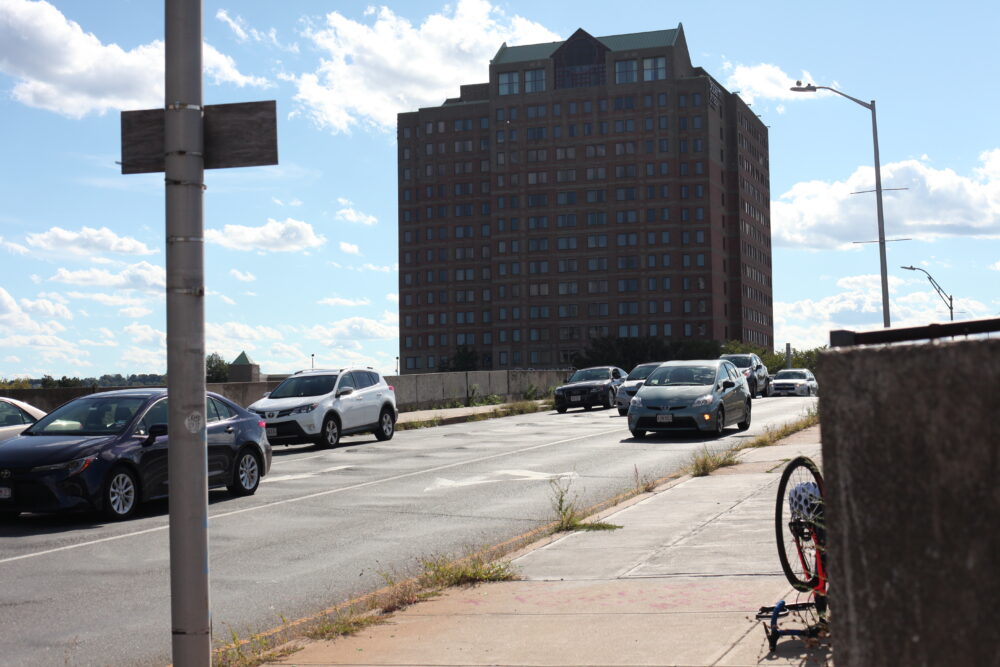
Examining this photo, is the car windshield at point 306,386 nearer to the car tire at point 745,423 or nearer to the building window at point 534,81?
the car tire at point 745,423

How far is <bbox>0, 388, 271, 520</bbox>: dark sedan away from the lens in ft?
40.3

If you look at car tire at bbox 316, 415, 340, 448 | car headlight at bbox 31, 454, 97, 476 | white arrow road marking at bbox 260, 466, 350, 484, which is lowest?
white arrow road marking at bbox 260, 466, 350, 484

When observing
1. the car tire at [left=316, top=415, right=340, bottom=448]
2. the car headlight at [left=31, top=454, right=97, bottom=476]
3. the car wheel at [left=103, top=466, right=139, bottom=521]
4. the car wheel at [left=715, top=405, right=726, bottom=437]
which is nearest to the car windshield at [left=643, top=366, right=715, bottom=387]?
the car wheel at [left=715, top=405, right=726, bottom=437]

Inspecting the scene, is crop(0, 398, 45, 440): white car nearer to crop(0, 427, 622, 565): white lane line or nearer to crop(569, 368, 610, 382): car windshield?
crop(0, 427, 622, 565): white lane line

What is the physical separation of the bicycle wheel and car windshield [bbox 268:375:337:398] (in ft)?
61.3

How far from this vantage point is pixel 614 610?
22.2 feet

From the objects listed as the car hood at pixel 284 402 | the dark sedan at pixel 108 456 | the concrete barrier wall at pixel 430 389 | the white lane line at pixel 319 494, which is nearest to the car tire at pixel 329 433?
the car hood at pixel 284 402

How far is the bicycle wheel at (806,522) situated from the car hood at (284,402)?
1787 centimetres

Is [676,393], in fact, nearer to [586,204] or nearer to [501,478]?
[501,478]

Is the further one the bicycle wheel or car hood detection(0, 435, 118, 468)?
car hood detection(0, 435, 118, 468)

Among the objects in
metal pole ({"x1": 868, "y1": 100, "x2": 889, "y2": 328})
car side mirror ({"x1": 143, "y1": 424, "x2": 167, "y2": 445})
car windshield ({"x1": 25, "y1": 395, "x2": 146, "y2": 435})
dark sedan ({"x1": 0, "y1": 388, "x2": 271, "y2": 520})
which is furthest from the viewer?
metal pole ({"x1": 868, "y1": 100, "x2": 889, "y2": 328})

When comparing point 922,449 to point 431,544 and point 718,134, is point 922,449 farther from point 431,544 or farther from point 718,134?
point 718,134

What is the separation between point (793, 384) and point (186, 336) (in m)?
47.5

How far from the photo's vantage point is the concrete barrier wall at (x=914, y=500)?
287 centimetres
